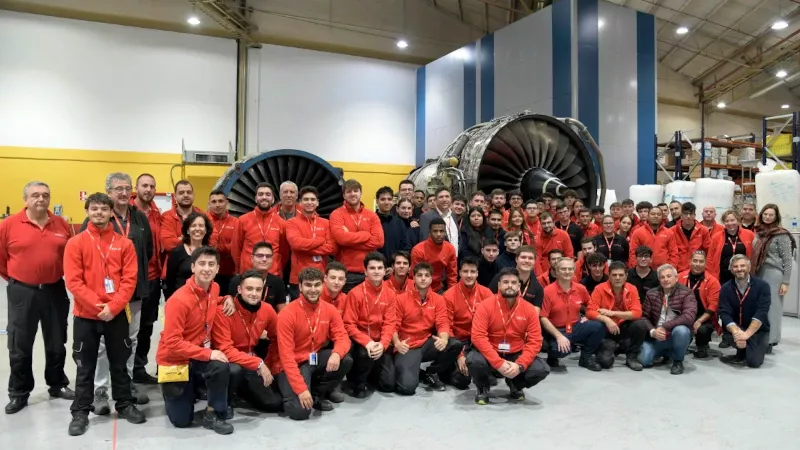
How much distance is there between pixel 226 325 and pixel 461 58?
12695mm

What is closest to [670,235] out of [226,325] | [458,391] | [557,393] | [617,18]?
[557,393]

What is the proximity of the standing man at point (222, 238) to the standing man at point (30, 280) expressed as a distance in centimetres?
123

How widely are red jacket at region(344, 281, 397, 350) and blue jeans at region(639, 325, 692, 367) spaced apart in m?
2.25

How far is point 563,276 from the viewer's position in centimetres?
455

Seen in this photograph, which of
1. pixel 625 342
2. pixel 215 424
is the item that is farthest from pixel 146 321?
pixel 625 342

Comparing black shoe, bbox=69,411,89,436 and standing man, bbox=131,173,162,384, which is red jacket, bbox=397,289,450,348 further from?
black shoe, bbox=69,411,89,436

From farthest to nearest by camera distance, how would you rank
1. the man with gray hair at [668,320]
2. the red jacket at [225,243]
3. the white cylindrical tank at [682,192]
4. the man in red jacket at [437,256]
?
the white cylindrical tank at [682,192] → the man in red jacket at [437,256] → the red jacket at [225,243] → the man with gray hair at [668,320]

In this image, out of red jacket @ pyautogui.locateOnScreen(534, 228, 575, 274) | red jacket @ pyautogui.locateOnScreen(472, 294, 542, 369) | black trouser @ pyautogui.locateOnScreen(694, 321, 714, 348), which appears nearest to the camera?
red jacket @ pyautogui.locateOnScreen(472, 294, 542, 369)

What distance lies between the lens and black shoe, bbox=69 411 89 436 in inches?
120

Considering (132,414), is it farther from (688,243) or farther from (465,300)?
(688,243)

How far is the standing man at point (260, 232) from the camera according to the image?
14.5ft

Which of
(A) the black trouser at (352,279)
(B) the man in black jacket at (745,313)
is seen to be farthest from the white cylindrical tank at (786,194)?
(A) the black trouser at (352,279)

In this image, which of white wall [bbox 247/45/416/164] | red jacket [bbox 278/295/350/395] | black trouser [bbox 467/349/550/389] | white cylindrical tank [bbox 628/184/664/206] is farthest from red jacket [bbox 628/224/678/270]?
white wall [bbox 247/45/416/164]

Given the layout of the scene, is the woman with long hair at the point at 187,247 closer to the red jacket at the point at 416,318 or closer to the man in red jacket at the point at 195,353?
the man in red jacket at the point at 195,353
